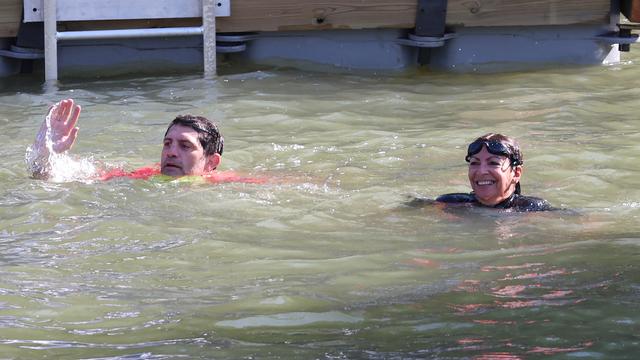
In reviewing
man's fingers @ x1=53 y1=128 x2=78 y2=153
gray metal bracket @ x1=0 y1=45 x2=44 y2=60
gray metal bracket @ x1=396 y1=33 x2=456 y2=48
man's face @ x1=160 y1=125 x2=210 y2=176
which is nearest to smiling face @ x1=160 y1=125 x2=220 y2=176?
man's face @ x1=160 y1=125 x2=210 y2=176

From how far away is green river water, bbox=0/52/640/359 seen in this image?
5230 mm

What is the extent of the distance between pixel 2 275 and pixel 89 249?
2.34ft

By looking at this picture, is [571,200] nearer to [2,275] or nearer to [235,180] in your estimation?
[235,180]

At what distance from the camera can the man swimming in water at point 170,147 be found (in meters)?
8.35

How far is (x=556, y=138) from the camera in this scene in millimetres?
10086

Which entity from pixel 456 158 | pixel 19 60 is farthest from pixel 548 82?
pixel 19 60

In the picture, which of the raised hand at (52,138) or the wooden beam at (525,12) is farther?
the wooden beam at (525,12)

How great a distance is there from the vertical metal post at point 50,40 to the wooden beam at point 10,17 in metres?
A: 0.35

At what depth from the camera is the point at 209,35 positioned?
1262cm

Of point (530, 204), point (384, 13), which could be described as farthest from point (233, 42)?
point (530, 204)

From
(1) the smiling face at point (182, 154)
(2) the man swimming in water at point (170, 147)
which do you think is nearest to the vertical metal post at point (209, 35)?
(2) the man swimming in water at point (170, 147)

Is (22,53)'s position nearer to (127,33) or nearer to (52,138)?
(127,33)

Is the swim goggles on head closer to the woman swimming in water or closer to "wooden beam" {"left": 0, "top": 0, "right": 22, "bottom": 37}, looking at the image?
the woman swimming in water

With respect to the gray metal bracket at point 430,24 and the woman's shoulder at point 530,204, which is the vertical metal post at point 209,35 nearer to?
the gray metal bracket at point 430,24
